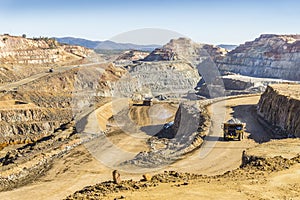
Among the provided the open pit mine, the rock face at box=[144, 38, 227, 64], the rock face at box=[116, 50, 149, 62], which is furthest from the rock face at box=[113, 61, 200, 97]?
the rock face at box=[116, 50, 149, 62]

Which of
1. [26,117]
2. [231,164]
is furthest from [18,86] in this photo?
[231,164]

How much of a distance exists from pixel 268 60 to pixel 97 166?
9370 centimetres

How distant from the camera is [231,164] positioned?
991 inches

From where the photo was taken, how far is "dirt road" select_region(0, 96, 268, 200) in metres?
24.2

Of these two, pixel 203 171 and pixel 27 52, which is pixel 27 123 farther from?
pixel 27 52

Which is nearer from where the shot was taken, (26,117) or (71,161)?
(71,161)

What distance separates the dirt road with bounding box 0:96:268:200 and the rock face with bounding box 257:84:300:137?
1.56m

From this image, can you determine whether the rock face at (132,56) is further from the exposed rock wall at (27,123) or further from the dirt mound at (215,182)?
the dirt mound at (215,182)

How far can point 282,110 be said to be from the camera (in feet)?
109

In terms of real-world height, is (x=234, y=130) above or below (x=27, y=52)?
below

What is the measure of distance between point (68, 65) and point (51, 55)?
19.4 feet

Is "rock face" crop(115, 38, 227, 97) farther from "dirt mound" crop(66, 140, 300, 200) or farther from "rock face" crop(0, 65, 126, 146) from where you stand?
"dirt mound" crop(66, 140, 300, 200)

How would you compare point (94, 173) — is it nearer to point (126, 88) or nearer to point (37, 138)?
point (37, 138)

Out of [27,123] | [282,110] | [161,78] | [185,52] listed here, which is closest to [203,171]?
[282,110]
